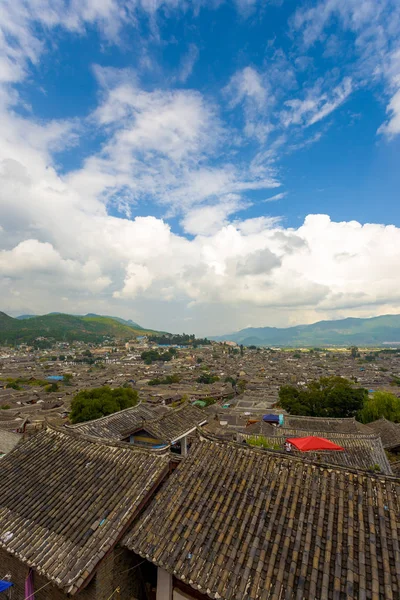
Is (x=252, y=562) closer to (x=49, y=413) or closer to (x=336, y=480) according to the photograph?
(x=336, y=480)

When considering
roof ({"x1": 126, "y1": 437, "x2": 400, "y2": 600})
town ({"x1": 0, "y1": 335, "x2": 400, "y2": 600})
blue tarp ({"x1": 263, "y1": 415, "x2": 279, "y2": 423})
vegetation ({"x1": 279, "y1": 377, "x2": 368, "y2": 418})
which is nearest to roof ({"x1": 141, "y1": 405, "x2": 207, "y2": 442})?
town ({"x1": 0, "y1": 335, "x2": 400, "y2": 600})

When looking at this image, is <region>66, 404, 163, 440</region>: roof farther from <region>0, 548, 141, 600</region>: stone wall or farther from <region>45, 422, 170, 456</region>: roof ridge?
<region>0, 548, 141, 600</region>: stone wall

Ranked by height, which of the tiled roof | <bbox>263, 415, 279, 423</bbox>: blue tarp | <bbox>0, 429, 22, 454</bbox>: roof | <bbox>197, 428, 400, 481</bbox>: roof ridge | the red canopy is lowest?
<bbox>263, 415, 279, 423</bbox>: blue tarp

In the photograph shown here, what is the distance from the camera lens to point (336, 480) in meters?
5.98

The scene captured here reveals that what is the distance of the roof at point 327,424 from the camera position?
94.2 feet

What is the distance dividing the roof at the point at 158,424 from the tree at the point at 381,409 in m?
32.0

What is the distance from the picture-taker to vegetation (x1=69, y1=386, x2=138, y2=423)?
3216 centimetres

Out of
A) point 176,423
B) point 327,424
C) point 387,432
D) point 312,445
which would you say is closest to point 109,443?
point 176,423

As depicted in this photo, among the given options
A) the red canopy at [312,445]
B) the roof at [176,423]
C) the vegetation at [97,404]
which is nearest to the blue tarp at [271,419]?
the vegetation at [97,404]

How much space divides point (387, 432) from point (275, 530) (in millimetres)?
30498

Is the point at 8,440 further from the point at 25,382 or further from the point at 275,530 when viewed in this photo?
the point at 25,382

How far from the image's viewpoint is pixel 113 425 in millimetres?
15773

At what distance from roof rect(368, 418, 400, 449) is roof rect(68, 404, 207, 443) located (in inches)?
885

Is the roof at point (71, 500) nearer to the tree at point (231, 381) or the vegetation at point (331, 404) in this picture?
the vegetation at point (331, 404)
